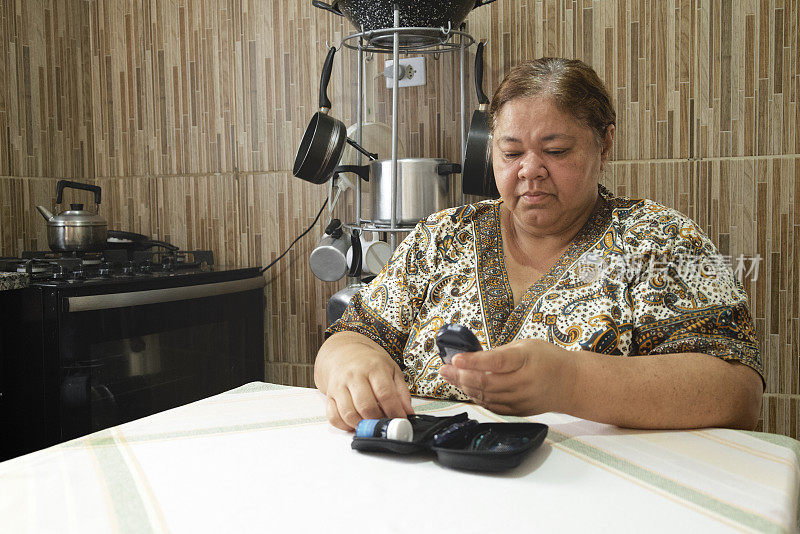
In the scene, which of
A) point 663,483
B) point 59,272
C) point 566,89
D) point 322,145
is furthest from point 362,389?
point 59,272

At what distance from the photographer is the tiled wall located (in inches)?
73.5

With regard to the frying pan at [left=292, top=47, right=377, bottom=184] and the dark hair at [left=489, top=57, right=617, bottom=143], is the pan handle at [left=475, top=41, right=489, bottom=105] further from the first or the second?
the dark hair at [left=489, top=57, right=617, bottom=143]

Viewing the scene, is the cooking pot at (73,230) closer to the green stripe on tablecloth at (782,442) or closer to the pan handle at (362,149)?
the pan handle at (362,149)

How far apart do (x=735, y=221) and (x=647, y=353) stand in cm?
98

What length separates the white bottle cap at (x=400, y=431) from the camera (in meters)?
0.80

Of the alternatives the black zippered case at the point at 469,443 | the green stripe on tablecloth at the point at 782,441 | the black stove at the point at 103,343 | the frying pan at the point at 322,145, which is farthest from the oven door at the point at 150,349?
the green stripe on tablecloth at the point at 782,441

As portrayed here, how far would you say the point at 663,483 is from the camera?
716 mm

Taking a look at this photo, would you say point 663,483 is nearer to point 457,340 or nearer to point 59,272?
point 457,340

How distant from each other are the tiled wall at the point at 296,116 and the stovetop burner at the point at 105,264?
0.45ft

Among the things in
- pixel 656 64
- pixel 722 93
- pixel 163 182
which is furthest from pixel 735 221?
pixel 163 182

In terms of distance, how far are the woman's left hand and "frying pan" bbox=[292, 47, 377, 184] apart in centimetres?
126

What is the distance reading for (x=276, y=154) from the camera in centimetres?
249

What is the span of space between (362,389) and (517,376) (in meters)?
0.22

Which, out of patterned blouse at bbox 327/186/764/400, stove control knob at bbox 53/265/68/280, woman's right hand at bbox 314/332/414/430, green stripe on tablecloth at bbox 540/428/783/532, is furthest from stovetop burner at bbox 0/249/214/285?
green stripe on tablecloth at bbox 540/428/783/532
